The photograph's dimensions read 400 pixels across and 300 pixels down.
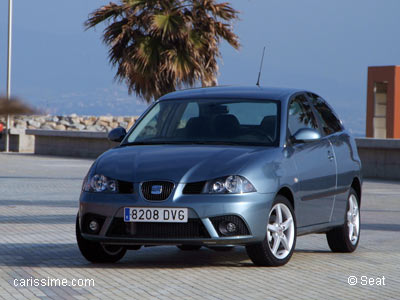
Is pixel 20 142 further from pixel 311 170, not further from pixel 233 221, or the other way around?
pixel 233 221

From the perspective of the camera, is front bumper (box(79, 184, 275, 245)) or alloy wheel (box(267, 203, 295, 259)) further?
alloy wheel (box(267, 203, 295, 259))

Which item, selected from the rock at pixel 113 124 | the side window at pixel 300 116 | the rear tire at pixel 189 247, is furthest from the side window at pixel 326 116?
the rock at pixel 113 124

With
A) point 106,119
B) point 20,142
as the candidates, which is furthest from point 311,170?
point 106,119

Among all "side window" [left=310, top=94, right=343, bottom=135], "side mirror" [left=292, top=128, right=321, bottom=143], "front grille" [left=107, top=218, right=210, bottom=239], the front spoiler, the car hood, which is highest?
"side window" [left=310, top=94, right=343, bottom=135]

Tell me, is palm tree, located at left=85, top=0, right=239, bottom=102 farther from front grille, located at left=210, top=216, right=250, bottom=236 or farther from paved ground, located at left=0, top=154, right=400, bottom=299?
front grille, located at left=210, top=216, right=250, bottom=236

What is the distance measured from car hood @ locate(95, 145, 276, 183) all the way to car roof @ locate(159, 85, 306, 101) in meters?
0.80

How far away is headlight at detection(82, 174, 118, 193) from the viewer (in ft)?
24.3

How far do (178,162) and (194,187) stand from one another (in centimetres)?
29

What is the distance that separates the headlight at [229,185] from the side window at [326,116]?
1.89 meters

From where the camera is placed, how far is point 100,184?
24.6 ft

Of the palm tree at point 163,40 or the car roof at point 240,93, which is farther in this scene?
the palm tree at point 163,40

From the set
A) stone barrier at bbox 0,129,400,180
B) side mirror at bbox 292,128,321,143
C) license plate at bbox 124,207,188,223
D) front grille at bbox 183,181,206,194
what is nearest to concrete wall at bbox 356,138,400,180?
stone barrier at bbox 0,129,400,180

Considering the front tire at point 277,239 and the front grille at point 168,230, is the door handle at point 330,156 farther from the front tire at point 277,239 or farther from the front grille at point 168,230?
the front grille at point 168,230

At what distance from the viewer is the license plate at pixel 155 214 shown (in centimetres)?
713
